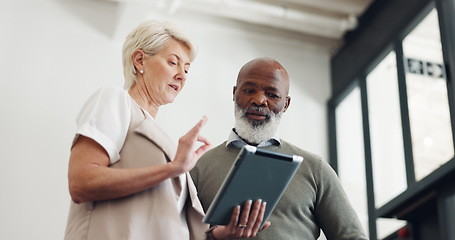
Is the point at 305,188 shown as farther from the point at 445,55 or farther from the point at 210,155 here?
the point at 445,55

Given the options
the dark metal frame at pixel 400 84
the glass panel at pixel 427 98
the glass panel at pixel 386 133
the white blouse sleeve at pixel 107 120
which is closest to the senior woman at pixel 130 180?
the white blouse sleeve at pixel 107 120

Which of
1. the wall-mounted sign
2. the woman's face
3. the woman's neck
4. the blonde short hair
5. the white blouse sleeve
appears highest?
the wall-mounted sign

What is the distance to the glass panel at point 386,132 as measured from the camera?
20.0 ft

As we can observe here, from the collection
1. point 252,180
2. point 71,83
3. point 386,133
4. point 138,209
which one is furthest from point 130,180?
point 386,133

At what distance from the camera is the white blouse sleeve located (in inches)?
66.2

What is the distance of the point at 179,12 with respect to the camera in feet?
21.9

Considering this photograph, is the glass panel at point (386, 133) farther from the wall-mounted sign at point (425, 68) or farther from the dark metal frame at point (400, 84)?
the wall-mounted sign at point (425, 68)

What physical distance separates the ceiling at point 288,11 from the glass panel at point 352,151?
733mm

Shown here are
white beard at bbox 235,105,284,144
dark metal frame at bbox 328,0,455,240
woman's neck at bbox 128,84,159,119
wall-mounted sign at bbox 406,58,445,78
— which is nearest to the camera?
woman's neck at bbox 128,84,159,119

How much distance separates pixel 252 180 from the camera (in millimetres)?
1687

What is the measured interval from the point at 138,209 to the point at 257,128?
82cm

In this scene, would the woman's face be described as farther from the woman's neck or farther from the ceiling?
the ceiling

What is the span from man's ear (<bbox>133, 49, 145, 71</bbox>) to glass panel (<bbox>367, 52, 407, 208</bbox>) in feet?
13.9

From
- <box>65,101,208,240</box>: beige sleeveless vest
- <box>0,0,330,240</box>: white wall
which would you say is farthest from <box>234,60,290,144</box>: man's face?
<box>0,0,330,240</box>: white wall
